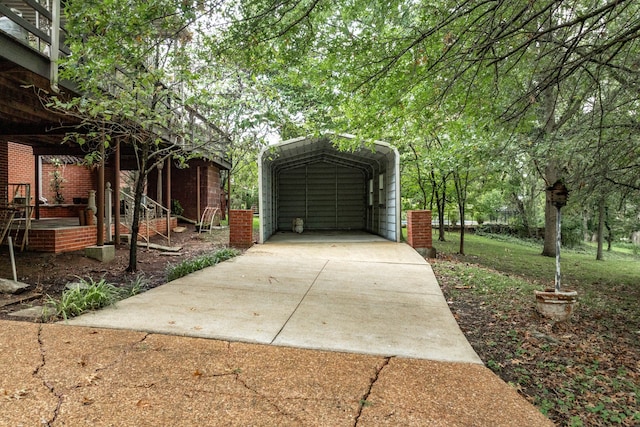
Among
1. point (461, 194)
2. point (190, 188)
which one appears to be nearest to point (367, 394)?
point (461, 194)

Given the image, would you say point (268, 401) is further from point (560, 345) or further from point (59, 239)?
point (59, 239)

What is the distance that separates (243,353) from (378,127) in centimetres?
382

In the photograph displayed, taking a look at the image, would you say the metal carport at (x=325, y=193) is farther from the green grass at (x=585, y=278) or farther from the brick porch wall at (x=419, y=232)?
the green grass at (x=585, y=278)

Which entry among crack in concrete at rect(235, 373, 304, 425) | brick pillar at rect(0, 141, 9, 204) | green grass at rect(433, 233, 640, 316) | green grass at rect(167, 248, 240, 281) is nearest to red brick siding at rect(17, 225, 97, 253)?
green grass at rect(167, 248, 240, 281)

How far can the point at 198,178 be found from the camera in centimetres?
1363

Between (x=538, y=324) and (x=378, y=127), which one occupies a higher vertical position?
(x=378, y=127)

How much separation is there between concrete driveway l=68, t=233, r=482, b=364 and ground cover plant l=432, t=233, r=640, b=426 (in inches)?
13.9

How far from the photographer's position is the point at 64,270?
5.74 meters

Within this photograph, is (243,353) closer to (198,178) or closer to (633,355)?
(633,355)

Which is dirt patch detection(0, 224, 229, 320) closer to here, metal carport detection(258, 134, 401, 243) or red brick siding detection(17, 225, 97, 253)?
red brick siding detection(17, 225, 97, 253)

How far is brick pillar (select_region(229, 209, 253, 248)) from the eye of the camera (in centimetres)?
847

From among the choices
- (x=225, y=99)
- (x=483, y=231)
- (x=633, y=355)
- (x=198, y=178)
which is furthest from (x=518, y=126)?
(x=483, y=231)

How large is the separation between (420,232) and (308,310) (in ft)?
17.2

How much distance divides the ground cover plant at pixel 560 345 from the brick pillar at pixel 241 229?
14.1ft
